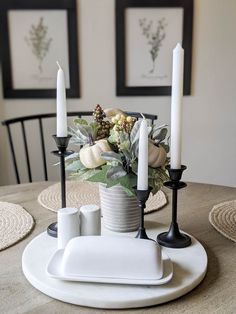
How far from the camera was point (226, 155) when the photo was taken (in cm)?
297

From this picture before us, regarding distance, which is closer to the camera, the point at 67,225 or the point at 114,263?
the point at 114,263

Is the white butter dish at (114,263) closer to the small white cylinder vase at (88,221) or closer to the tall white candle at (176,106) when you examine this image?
the small white cylinder vase at (88,221)

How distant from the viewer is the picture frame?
105 inches

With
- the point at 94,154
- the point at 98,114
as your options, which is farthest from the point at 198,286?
the point at 98,114

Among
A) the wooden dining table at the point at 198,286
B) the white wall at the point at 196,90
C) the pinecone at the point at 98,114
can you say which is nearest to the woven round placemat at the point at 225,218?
the wooden dining table at the point at 198,286

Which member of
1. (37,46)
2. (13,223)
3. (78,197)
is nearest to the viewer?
(13,223)

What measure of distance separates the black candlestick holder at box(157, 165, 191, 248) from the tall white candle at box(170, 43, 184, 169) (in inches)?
0.9

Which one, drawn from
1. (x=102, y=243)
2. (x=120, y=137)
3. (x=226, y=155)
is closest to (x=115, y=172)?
(x=120, y=137)

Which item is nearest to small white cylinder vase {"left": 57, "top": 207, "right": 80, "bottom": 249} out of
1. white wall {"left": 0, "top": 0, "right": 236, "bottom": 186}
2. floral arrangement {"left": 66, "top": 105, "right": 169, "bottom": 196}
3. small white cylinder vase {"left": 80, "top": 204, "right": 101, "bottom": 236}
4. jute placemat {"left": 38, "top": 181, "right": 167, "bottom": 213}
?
small white cylinder vase {"left": 80, "top": 204, "right": 101, "bottom": 236}

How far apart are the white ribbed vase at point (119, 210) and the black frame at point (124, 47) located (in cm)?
174

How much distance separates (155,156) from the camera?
1065mm

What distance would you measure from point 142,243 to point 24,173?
211cm

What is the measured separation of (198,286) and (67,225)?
0.35 m

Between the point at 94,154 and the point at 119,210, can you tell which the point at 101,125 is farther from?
the point at 119,210
